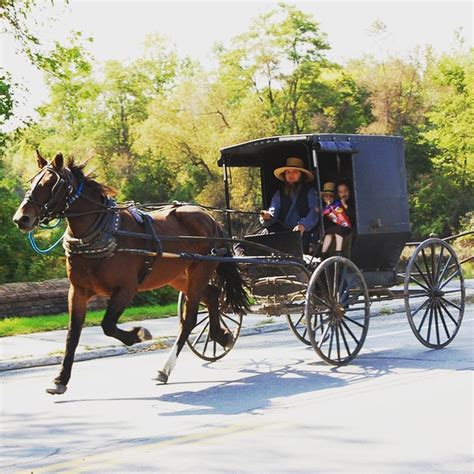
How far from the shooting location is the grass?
1487 centimetres

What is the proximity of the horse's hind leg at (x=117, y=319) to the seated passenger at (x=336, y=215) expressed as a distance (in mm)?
2806

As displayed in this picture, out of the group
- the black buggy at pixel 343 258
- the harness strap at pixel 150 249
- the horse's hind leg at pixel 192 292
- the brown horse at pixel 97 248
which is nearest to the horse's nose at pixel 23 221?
the brown horse at pixel 97 248

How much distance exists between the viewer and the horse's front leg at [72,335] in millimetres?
8797

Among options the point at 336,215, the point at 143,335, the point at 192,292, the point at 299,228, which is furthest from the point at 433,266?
the point at 143,335

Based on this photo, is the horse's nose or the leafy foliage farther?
the leafy foliage

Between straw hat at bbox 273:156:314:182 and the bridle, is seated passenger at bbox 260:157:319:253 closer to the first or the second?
straw hat at bbox 273:156:314:182

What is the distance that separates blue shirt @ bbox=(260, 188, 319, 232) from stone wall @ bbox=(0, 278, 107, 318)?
691cm

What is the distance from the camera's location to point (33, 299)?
17.2 metres

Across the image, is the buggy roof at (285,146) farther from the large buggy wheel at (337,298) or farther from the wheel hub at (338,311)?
the wheel hub at (338,311)

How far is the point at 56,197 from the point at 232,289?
2972 millimetres

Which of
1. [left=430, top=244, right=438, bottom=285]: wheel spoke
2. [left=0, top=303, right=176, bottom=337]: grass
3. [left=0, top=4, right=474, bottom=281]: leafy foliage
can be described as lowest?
[left=0, top=303, right=176, bottom=337]: grass

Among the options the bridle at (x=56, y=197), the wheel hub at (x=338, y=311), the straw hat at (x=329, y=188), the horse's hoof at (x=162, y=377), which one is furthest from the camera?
the straw hat at (x=329, y=188)

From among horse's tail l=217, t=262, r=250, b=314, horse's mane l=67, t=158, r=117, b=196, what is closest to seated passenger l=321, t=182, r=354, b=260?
horse's tail l=217, t=262, r=250, b=314

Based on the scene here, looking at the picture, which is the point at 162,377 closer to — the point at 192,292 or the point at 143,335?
the point at 143,335
